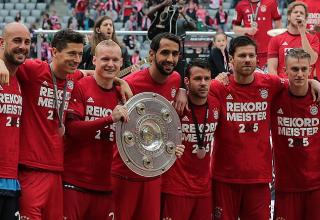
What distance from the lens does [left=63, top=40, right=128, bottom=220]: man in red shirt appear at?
6867 mm

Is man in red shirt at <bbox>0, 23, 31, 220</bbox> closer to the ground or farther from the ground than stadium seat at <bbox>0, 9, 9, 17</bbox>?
closer to the ground

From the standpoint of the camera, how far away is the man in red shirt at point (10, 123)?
20.6 ft

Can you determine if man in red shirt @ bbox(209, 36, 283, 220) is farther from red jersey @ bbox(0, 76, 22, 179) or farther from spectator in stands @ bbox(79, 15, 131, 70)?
spectator in stands @ bbox(79, 15, 131, 70)

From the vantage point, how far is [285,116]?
754 cm

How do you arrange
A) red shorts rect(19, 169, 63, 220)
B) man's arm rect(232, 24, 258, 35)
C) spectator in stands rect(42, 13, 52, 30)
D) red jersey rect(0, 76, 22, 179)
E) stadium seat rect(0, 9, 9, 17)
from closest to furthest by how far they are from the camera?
red jersey rect(0, 76, 22, 179) < red shorts rect(19, 169, 63, 220) < man's arm rect(232, 24, 258, 35) < spectator in stands rect(42, 13, 52, 30) < stadium seat rect(0, 9, 9, 17)

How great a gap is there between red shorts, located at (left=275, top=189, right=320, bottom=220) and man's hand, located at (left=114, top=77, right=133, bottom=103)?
73.5 inches

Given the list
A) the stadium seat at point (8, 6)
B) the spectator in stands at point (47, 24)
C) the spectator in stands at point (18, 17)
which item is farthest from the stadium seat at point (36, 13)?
the spectator in stands at point (47, 24)

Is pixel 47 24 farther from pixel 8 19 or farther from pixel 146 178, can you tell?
pixel 146 178

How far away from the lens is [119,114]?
646cm

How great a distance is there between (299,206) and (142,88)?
6.26ft

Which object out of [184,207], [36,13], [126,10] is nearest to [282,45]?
[184,207]

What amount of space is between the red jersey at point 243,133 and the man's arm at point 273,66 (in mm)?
2284

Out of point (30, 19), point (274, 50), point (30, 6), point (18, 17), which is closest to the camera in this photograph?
point (274, 50)

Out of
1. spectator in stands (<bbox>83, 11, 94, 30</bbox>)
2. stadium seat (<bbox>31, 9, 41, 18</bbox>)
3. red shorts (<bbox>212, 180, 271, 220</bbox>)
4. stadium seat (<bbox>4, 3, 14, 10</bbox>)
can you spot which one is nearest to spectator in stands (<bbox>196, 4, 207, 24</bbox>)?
spectator in stands (<bbox>83, 11, 94, 30</bbox>)
